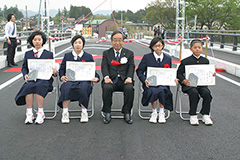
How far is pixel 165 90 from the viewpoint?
5.07m

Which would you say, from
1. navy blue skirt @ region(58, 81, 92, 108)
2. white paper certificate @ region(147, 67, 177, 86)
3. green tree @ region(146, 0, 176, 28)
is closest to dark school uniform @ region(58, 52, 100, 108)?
navy blue skirt @ region(58, 81, 92, 108)

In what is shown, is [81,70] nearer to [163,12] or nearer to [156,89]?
[156,89]

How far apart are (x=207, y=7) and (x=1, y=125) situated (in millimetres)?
54536

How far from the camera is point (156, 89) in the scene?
5027mm

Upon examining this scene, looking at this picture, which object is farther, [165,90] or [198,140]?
[165,90]

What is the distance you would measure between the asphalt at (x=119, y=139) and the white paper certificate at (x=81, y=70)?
754mm

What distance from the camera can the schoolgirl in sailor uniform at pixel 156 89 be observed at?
4.99 metres

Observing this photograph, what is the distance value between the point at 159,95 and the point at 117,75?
0.87m

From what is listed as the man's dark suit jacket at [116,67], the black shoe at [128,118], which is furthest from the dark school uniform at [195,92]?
the black shoe at [128,118]

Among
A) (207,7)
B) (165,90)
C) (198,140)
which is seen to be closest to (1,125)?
(165,90)

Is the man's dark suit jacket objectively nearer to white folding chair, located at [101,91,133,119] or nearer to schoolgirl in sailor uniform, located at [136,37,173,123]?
schoolgirl in sailor uniform, located at [136,37,173,123]

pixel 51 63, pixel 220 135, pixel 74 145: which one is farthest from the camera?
pixel 51 63

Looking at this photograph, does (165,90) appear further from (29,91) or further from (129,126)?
(29,91)

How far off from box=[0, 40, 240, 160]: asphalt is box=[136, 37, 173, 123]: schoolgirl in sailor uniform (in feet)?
0.83
